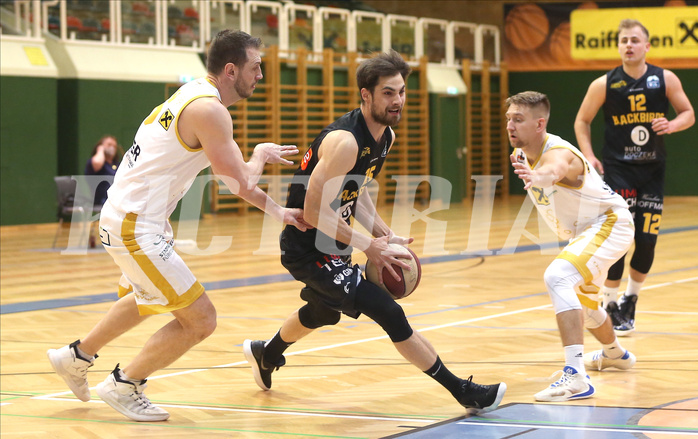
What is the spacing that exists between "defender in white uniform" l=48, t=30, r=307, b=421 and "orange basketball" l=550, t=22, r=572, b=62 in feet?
67.2

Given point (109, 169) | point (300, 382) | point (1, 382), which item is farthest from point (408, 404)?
point (109, 169)

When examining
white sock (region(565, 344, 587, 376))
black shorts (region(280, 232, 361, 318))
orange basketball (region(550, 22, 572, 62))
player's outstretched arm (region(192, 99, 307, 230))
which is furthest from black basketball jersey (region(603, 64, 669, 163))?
orange basketball (region(550, 22, 572, 62))

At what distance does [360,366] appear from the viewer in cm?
559

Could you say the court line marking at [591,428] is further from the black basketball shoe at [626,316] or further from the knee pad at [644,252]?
the knee pad at [644,252]

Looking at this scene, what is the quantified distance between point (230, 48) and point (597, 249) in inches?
84.5

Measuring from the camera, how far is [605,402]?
4551mm

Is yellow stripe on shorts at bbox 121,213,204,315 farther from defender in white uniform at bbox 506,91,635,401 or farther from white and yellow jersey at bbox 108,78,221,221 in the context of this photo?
Result: defender in white uniform at bbox 506,91,635,401

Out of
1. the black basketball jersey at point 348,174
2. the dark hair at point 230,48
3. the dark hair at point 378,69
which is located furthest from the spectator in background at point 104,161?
the dark hair at point 378,69

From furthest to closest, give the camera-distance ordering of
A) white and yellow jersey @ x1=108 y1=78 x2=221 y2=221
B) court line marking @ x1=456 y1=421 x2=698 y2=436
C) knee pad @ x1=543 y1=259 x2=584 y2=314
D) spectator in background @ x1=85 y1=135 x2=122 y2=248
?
spectator in background @ x1=85 y1=135 x2=122 y2=248
knee pad @ x1=543 y1=259 x2=584 y2=314
white and yellow jersey @ x1=108 y1=78 x2=221 y2=221
court line marking @ x1=456 y1=421 x2=698 y2=436

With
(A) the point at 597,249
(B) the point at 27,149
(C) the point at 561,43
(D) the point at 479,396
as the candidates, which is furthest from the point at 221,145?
(C) the point at 561,43

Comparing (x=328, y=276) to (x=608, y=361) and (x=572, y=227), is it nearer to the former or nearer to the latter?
(x=572, y=227)

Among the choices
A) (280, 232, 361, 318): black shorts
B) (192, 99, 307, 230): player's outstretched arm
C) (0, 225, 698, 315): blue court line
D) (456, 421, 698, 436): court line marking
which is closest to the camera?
(456, 421, 698, 436): court line marking

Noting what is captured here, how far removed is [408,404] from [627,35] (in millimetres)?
3183

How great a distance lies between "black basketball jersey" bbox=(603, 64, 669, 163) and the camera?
6.59m
